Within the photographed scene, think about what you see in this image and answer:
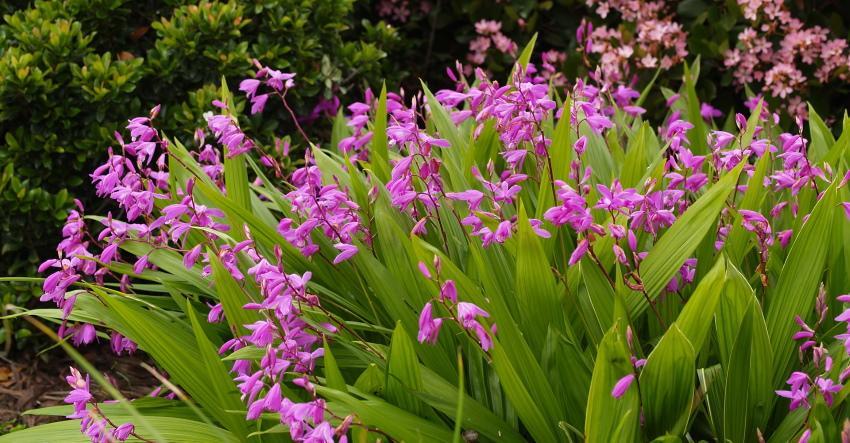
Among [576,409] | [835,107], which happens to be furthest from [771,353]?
[835,107]

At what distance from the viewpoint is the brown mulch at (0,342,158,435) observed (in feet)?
11.1

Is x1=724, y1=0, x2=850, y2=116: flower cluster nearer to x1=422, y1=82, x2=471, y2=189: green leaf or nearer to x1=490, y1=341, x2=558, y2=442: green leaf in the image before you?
x1=422, y1=82, x2=471, y2=189: green leaf

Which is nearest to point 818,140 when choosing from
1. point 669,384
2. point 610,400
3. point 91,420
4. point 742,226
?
point 742,226

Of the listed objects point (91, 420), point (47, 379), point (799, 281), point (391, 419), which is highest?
point (799, 281)

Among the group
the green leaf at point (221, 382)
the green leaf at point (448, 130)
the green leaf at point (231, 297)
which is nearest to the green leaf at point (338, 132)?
the green leaf at point (448, 130)

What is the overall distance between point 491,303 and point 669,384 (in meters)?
0.40

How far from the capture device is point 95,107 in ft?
11.8

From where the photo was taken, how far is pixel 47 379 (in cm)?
358

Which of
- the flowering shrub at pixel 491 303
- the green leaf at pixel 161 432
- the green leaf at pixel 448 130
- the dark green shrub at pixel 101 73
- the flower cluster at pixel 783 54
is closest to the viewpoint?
the flowering shrub at pixel 491 303

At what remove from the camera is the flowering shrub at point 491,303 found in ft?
6.19

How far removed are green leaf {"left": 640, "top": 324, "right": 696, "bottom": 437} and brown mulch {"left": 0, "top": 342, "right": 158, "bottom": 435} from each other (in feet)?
6.83

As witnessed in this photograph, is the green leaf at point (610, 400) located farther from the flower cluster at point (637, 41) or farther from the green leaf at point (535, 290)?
the flower cluster at point (637, 41)

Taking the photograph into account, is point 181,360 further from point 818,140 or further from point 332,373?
point 818,140

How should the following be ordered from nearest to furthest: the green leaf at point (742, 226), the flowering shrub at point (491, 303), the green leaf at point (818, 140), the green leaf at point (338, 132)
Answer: the flowering shrub at point (491, 303), the green leaf at point (742, 226), the green leaf at point (818, 140), the green leaf at point (338, 132)
